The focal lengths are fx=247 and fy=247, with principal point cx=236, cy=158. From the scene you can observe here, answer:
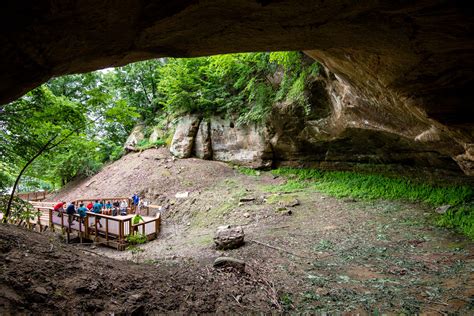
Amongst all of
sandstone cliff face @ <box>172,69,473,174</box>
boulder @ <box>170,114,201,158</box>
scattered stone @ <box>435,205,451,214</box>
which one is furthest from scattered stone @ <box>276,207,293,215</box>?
boulder @ <box>170,114,201,158</box>

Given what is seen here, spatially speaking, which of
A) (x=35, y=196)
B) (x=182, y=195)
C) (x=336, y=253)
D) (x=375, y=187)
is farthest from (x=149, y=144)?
(x=336, y=253)

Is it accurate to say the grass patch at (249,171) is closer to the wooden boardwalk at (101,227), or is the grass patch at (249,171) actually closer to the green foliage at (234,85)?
the green foliage at (234,85)

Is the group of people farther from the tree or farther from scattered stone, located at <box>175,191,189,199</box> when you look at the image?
the tree

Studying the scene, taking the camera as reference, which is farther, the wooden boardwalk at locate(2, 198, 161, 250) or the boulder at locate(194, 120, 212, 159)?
the boulder at locate(194, 120, 212, 159)

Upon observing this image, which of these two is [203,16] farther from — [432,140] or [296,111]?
[296,111]

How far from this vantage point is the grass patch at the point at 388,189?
7.43m

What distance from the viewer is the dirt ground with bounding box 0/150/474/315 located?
3.43 meters

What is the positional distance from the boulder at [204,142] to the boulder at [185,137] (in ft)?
1.26

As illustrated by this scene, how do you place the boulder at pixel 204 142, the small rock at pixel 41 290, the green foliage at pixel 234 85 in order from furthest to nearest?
the boulder at pixel 204 142 → the green foliage at pixel 234 85 → the small rock at pixel 41 290

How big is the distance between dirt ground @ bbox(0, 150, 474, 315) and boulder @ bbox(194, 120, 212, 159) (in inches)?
297

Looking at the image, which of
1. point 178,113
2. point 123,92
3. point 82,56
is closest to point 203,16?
point 82,56

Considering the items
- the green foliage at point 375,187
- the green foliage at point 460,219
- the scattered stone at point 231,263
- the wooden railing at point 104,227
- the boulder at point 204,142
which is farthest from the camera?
the boulder at point 204,142

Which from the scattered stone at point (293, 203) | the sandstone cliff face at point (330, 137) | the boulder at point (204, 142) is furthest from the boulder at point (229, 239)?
the boulder at point (204, 142)

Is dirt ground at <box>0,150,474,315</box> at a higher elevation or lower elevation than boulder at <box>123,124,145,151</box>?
lower
